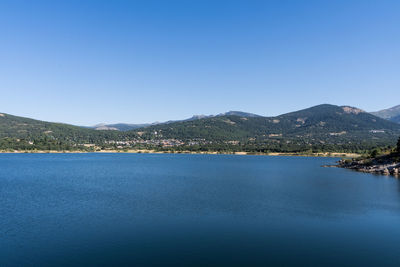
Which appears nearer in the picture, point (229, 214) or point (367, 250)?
point (367, 250)

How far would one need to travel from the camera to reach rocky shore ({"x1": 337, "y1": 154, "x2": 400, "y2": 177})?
300 ft

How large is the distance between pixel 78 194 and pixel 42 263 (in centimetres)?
3115

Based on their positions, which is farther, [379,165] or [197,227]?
[379,165]

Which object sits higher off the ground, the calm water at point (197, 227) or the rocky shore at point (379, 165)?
the rocky shore at point (379, 165)

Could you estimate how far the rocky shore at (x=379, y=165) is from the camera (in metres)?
91.5

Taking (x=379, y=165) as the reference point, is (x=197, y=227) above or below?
below

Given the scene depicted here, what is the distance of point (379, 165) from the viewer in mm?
100188

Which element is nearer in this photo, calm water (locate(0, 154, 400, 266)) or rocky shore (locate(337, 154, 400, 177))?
calm water (locate(0, 154, 400, 266))

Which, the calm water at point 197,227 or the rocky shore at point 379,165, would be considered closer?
the calm water at point 197,227

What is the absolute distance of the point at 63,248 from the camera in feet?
89.0

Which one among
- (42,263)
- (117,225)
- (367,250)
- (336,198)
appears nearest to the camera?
(42,263)

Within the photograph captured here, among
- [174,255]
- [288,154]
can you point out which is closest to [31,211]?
[174,255]

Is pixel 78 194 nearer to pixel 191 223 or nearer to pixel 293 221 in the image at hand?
pixel 191 223

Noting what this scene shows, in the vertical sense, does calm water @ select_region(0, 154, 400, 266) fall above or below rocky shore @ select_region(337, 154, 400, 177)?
below
